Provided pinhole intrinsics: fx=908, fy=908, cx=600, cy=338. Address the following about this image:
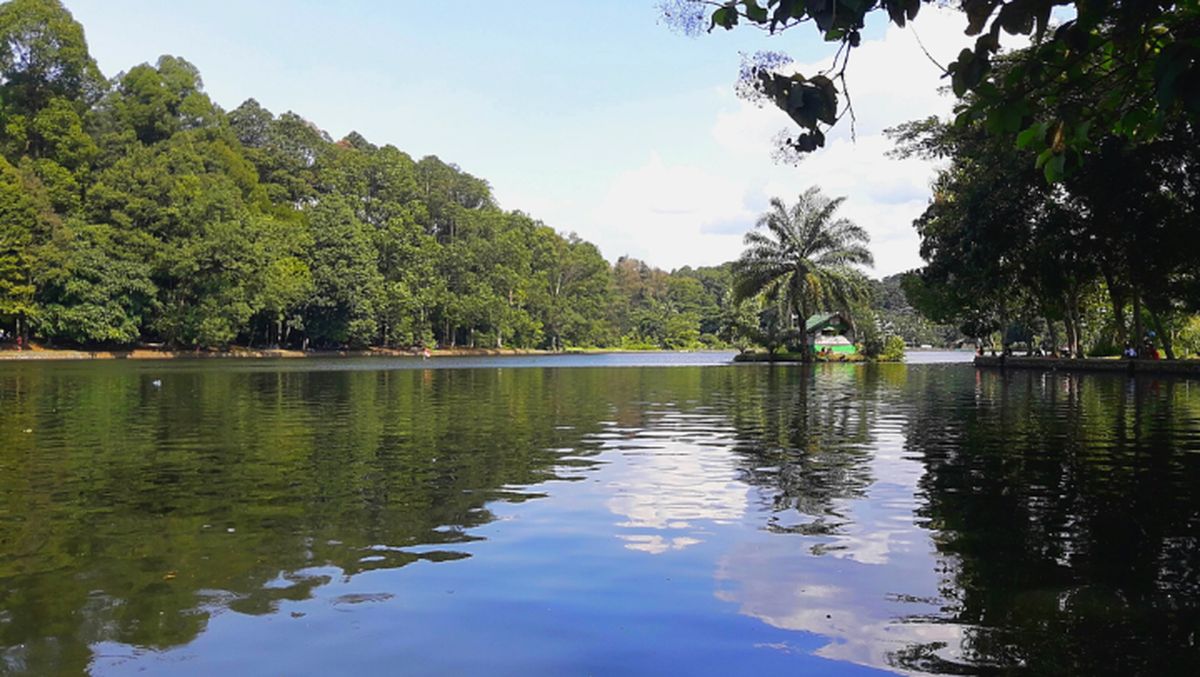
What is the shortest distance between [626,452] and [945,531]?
6739mm

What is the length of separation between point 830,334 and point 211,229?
5340 cm

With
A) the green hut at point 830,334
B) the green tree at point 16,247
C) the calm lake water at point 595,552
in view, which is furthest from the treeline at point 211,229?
the calm lake water at point 595,552

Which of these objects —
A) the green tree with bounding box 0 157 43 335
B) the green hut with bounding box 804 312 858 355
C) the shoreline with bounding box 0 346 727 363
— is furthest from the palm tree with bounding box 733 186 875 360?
the green tree with bounding box 0 157 43 335

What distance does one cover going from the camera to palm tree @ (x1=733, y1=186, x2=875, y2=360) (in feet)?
212

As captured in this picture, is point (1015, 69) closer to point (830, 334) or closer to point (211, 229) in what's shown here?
point (830, 334)

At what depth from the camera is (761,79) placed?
19.1 ft

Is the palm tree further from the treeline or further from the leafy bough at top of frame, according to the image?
the leafy bough at top of frame

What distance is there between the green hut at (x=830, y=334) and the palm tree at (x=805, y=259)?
27.0 feet

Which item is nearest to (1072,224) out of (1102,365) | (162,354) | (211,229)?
(1102,365)

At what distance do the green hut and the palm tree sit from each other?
8.22 m

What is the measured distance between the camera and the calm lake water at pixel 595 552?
17.1 feet

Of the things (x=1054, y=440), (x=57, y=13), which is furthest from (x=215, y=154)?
(x=1054, y=440)

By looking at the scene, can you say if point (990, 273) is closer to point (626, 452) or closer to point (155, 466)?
point (626, 452)

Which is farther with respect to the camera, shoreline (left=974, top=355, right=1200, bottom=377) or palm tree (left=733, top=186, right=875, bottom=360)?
palm tree (left=733, top=186, right=875, bottom=360)
